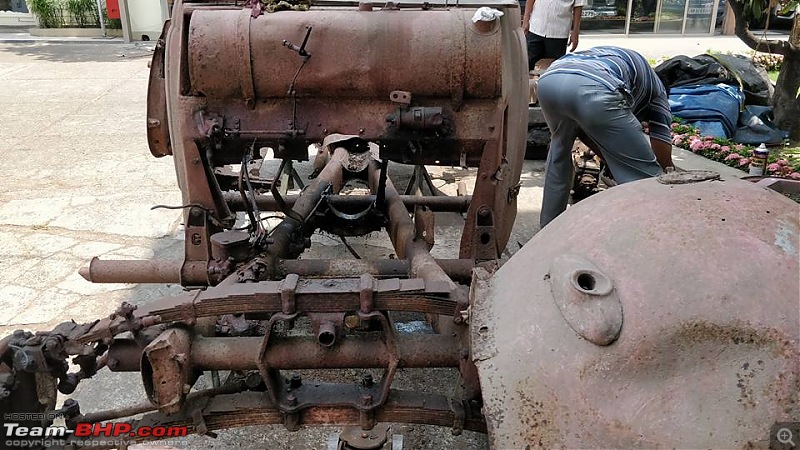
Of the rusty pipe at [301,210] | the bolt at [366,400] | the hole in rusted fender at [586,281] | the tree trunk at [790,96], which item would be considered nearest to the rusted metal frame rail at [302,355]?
the bolt at [366,400]

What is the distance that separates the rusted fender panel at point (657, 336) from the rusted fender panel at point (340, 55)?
4.42 feet

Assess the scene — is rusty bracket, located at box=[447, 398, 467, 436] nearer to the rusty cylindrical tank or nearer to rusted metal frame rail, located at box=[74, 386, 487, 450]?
rusted metal frame rail, located at box=[74, 386, 487, 450]

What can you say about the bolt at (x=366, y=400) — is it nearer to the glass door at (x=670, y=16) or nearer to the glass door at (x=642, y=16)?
the glass door at (x=642, y=16)

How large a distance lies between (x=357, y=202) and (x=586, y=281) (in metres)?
2.17

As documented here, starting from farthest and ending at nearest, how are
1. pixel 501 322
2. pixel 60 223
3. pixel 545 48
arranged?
pixel 545 48, pixel 60 223, pixel 501 322

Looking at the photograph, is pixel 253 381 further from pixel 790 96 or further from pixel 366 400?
pixel 790 96

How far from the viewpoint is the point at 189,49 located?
2.83 metres

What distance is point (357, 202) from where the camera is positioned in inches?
145

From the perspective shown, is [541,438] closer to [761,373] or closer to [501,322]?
[501,322]

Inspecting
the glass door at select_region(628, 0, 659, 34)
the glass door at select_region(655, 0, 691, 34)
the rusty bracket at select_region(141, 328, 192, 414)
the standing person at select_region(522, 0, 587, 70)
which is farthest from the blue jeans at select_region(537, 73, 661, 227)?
the glass door at select_region(655, 0, 691, 34)

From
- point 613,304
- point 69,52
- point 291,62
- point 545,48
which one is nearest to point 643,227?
point 613,304

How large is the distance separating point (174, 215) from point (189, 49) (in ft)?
8.70

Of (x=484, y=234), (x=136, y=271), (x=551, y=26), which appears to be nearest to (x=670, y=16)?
(x=551, y=26)

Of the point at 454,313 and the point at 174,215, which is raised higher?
the point at 454,313
